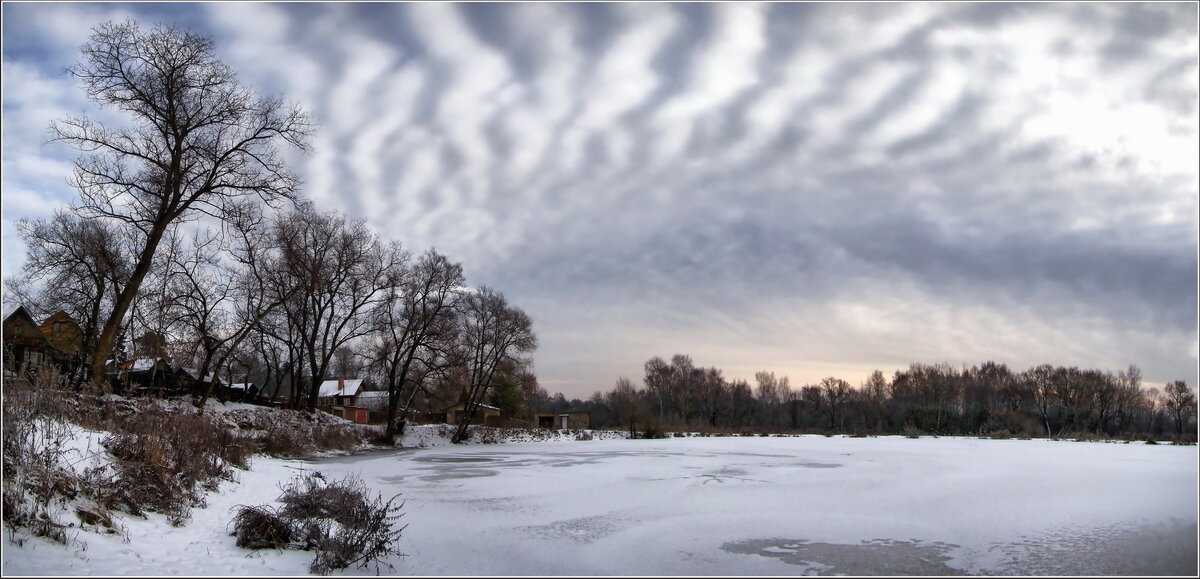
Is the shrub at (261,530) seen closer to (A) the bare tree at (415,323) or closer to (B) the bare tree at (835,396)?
(A) the bare tree at (415,323)

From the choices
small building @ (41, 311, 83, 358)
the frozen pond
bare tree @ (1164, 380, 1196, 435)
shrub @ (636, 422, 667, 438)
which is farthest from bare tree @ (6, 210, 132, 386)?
bare tree @ (1164, 380, 1196, 435)

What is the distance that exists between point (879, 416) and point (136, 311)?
57685mm

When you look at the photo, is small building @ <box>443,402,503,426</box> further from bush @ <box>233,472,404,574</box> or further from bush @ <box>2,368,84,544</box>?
bush @ <box>233,472,404,574</box>

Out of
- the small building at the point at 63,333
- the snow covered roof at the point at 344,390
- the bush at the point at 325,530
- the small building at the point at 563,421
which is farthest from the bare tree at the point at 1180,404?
the snow covered roof at the point at 344,390

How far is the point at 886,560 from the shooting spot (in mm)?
8195

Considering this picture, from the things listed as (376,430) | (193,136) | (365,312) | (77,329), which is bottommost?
(376,430)

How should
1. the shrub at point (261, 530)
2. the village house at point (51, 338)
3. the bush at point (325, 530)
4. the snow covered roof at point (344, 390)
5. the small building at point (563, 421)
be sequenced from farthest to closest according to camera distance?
the snow covered roof at point (344, 390), the small building at point (563, 421), the village house at point (51, 338), the shrub at point (261, 530), the bush at point (325, 530)

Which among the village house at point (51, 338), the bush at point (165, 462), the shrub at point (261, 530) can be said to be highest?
the village house at point (51, 338)

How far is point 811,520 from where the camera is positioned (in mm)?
10453

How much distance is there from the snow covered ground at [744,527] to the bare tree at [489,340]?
24730mm

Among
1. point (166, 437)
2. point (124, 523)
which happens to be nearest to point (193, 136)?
point (166, 437)

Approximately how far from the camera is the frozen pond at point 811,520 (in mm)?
8023

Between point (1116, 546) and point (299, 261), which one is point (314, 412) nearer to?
point (299, 261)

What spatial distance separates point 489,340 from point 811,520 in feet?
110
